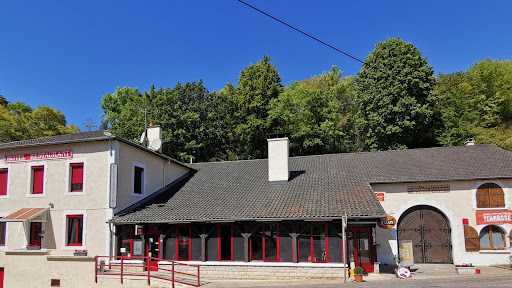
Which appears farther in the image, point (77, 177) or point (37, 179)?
point (37, 179)

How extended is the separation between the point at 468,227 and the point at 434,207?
165cm

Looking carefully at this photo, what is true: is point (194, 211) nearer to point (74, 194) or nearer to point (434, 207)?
point (74, 194)

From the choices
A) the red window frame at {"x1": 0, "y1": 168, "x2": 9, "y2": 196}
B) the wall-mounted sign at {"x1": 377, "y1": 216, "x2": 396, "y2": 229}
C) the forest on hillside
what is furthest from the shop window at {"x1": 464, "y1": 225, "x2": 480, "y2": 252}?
the red window frame at {"x1": 0, "y1": 168, "x2": 9, "y2": 196}

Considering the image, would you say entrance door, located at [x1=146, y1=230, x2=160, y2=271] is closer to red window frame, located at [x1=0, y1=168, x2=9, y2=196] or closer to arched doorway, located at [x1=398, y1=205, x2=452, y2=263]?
red window frame, located at [x1=0, y1=168, x2=9, y2=196]

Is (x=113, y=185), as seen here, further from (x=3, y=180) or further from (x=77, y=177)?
(x=3, y=180)

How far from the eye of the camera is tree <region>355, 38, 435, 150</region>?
97.8 ft

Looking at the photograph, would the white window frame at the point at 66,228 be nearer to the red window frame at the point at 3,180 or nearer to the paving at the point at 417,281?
the red window frame at the point at 3,180

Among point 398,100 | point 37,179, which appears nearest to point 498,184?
point 398,100

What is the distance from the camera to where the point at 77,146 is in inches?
698

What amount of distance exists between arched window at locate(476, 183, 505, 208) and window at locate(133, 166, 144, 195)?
16007 millimetres

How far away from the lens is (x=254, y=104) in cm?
3344

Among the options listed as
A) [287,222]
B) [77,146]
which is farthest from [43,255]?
[287,222]

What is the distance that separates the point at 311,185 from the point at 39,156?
12894 millimetres

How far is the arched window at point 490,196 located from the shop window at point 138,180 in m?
16.0
